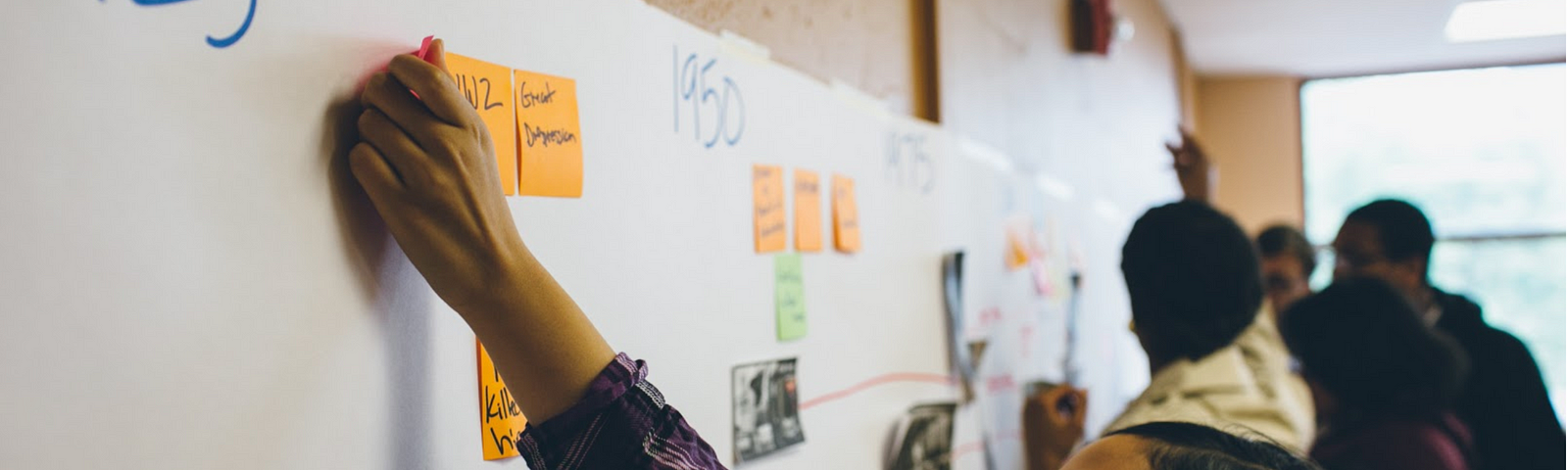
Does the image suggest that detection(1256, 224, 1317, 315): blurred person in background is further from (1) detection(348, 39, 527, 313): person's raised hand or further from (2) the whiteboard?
(1) detection(348, 39, 527, 313): person's raised hand

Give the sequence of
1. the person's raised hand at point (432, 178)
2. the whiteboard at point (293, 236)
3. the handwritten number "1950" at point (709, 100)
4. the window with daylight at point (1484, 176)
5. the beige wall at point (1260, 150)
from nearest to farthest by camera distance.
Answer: the whiteboard at point (293, 236)
the person's raised hand at point (432, 178)
the handwritten number "1950" at point (709, 100)
the window with daylight at point (1484, 176)
the beige wall at point (1260, 150)

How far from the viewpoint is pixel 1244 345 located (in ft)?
6.58

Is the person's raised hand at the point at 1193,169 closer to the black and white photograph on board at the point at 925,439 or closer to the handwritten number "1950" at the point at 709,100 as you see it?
the black and white photograph on board at the point at 925,439

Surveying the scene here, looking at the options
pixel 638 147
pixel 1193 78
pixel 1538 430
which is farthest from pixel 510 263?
pixel 1193 78

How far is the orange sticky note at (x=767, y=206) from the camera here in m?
1.05

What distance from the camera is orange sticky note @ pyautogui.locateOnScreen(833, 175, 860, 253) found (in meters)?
1.21

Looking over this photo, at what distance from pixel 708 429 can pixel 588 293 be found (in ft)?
0.74

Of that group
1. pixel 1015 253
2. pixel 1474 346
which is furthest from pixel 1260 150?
pixel 1015 253

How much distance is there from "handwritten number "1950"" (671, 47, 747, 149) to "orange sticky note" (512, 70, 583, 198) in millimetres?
156

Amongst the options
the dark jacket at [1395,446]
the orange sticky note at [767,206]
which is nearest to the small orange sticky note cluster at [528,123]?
the orange sticky note at [767,206]

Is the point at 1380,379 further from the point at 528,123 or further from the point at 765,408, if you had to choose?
the point at 528,123

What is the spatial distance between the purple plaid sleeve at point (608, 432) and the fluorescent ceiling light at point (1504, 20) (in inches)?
169

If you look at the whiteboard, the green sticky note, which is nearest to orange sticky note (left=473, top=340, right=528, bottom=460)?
the whiteboard

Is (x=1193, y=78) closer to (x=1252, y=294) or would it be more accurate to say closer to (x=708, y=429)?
(x=1252, y=294)
